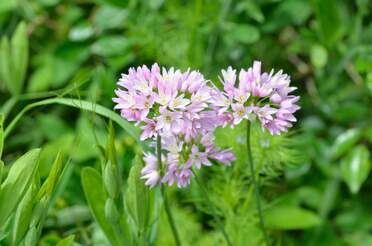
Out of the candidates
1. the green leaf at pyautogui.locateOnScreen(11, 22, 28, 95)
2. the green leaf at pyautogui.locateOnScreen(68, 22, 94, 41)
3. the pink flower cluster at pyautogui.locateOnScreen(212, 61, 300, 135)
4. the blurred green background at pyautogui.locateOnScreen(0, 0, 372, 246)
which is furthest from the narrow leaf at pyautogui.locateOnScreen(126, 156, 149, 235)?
the green leaf at pyautogui.locateOnScreen(68, 22, 94, 41)

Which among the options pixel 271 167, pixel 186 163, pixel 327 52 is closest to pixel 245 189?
pixel 271 167

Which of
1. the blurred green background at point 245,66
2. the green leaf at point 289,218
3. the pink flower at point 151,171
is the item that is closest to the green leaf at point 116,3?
the blurred green background at point 245,66

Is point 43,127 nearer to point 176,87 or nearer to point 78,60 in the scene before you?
point 78,60

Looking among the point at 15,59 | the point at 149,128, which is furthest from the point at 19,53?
the point at 149,128

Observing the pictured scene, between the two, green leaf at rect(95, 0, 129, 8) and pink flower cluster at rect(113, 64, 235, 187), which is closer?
pink flower cluster at rect(113, 64, 235, 187)

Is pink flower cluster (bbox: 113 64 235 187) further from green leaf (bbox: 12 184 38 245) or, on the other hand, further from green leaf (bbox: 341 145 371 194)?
green leaf (bbox: 341 145 371 194)

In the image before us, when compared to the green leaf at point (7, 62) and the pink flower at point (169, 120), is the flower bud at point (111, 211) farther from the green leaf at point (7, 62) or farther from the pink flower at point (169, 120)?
the green leaf at point (7, 62)

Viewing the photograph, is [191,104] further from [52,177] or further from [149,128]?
[52,177]
